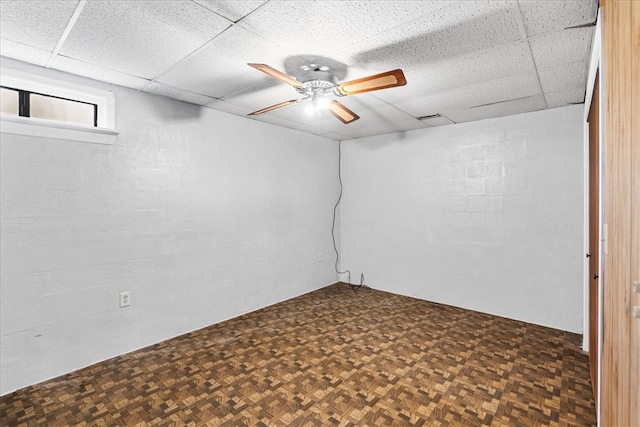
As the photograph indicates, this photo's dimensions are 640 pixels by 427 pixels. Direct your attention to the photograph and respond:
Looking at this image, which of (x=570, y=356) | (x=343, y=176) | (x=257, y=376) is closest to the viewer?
(x=257, y=376)

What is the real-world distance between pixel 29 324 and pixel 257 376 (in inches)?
66.7

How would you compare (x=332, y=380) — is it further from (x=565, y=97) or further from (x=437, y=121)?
(x=565, y=97)

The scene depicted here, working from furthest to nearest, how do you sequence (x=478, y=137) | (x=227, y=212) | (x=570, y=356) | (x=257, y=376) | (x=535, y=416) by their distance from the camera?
(x=478, y=137)
(x=227, y=212)
(x=570, y=356)
(x=257, y=376)
(x=535, y=416)

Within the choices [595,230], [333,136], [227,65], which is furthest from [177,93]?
[595,230]

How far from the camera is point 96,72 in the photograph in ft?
7.95

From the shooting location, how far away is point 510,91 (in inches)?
111

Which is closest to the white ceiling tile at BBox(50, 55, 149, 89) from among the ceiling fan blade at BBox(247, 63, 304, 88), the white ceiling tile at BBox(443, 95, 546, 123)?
the ceiling fan blade at BBox(247, 63, 304, 88)

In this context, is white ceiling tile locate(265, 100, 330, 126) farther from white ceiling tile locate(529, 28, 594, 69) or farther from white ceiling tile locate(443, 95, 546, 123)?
white ceiling tile locate(529, 28, 594, 69)

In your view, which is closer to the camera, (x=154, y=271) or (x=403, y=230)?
(x=154, y=271)

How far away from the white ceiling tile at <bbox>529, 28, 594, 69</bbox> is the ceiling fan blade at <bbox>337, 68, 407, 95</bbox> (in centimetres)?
90

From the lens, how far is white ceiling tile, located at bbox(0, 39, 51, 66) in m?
2.00

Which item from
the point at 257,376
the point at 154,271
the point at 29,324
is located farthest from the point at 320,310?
the point at 29,324

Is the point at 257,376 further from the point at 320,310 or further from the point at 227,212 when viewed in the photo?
the point at 227,212

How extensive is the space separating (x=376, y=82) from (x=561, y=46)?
121cm
